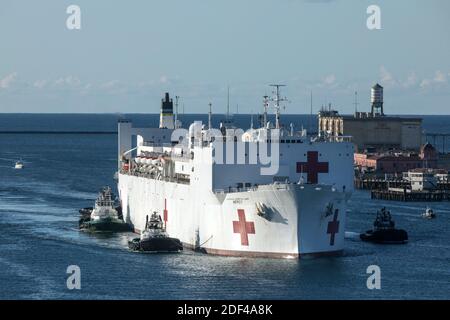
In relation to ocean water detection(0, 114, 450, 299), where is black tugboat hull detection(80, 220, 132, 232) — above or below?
above

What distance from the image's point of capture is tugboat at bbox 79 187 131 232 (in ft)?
175

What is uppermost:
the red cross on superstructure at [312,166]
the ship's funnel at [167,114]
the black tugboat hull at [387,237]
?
the ship's funnel at [167,114]

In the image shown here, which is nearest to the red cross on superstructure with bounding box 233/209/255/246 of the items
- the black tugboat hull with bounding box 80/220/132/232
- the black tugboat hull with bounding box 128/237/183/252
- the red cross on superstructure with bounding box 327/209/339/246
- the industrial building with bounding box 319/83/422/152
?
the red cross on superstructure with bounding box 327/209/339/246

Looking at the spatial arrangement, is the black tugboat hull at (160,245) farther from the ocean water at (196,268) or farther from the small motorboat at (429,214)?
the small motorboat at (429,214)

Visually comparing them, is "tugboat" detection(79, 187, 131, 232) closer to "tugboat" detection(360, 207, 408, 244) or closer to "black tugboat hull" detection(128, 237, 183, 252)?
"black tugboat hull" detection(128, 237, 183, 252)

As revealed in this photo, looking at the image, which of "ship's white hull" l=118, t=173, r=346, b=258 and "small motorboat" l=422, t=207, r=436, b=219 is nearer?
"ship's white hull" l=118, t=173, r=346, b=258

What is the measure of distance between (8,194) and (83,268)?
28556 millimetres

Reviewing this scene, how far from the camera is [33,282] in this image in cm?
3944

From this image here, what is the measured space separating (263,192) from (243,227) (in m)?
1.62

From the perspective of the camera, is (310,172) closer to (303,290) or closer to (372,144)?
(303,290)

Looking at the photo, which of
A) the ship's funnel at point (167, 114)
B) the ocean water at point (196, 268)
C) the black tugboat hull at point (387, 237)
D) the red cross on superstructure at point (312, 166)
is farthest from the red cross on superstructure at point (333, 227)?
the ship's funnel at point (167, 114)

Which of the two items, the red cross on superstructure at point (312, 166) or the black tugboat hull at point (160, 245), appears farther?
the black tugboat hull at point (160, 245)

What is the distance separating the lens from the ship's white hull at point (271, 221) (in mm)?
41469
